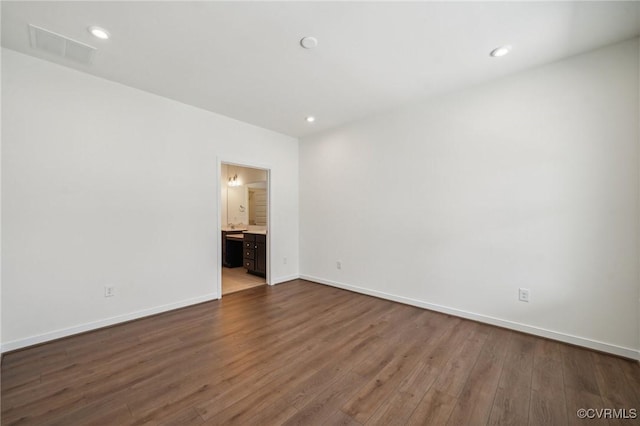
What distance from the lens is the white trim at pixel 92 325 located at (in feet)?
7.48

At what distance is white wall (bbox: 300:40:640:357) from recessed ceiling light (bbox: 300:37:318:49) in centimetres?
179

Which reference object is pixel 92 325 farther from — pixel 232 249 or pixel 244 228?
pixel 244 228

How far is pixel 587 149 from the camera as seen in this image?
7.61ft

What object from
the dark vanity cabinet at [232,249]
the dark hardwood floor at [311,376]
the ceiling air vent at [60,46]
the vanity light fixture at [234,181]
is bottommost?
the dark hardwood floor at [311,376]

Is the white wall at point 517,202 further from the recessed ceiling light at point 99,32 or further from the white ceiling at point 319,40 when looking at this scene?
the recessed ceiling light at point 99,32

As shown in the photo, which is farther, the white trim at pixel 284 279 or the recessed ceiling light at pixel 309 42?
the white trim at pixel 284 279

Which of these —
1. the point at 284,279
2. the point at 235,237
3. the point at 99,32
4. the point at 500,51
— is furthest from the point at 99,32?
the point at 235,237

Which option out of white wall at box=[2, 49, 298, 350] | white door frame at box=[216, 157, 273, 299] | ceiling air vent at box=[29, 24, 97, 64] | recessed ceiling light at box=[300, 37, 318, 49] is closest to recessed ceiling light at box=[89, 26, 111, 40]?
ceiling air vent at box=[29, 24, 97, 64]

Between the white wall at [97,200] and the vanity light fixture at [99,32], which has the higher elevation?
the vanity light fixture at [99,32]

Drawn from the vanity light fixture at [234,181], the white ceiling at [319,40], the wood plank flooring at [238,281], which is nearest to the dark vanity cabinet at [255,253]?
the wood plank flooring at [238,281]

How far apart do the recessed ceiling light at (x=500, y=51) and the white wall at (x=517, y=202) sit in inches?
19.8

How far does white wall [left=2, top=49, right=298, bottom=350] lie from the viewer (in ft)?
7.53

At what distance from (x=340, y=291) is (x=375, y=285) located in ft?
1.96

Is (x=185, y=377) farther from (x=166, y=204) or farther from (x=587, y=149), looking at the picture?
(x=587, y=149)
